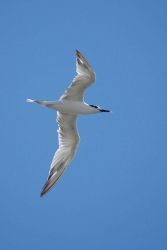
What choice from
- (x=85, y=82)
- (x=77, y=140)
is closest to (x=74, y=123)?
(x=77, y=140)

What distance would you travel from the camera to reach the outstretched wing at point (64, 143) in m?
18.9

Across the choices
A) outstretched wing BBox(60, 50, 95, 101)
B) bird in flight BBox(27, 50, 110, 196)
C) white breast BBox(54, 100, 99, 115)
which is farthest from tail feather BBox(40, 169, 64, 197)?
outstretched wing BBox(60, 50, 95, 101)

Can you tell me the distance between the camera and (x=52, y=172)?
739 inches

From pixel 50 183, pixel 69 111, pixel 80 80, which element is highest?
pixel 80 80

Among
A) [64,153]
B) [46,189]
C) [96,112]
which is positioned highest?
[96,112]

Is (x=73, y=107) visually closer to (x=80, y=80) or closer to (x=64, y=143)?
(x=80, y=80)

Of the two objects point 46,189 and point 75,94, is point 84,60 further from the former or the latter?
point 46,189

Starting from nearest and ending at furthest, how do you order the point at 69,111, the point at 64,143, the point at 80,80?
1. the point at 80,80
2. the point at 69,111
3. the point at 64,143

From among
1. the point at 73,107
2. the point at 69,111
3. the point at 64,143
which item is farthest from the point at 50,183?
the point at 73,107

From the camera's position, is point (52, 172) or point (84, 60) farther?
point (52, 172)

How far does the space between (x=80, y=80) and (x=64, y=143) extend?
7.88 ft

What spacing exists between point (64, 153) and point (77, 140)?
1.83 feet

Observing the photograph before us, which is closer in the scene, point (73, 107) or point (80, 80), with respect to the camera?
point (80, 80)

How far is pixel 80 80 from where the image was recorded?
1773 cm
